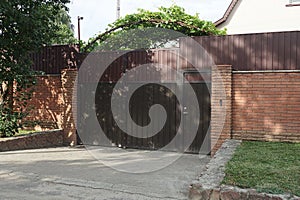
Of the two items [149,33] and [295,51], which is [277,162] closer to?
[295,51]

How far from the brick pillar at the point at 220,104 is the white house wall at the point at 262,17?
32.3 feet

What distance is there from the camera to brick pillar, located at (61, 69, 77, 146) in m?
9.45

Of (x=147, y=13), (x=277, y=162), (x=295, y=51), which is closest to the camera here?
(x=277, y=162)

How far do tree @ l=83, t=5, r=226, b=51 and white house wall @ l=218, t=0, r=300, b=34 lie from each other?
4955 millimetres

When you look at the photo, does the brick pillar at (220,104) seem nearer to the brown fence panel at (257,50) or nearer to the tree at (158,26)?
the brown fence panel at (257,50)

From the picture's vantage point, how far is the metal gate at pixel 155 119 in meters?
8.18

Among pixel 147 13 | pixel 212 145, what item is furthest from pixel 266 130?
pixel 147 13

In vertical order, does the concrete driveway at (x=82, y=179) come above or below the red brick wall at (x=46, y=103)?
below

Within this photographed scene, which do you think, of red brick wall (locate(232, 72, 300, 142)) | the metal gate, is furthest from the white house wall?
the metal gate

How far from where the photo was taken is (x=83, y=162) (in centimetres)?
716

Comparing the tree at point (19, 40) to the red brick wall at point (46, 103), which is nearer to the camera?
the tree at point (19, 40)

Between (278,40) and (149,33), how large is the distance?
6911mm

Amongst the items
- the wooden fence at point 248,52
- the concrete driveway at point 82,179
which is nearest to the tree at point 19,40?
the concrete driveway at point 82,179

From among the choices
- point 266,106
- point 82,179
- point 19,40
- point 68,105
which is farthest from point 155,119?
point 19,40
